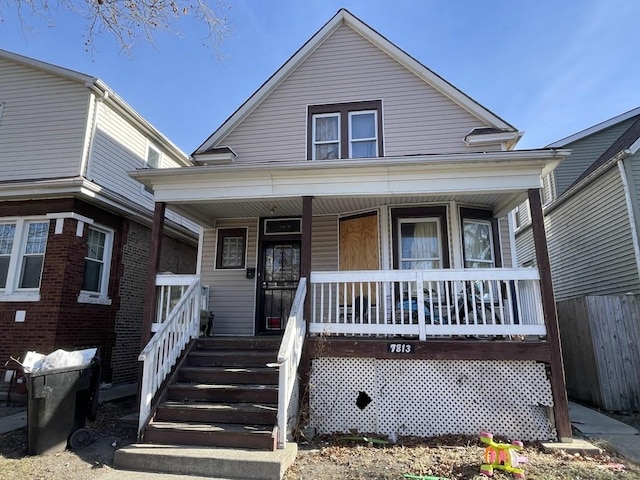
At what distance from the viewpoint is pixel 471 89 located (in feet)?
29.0

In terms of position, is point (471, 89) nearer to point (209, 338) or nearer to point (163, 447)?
point (209, 338)

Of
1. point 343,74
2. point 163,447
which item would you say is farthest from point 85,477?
point 343,74

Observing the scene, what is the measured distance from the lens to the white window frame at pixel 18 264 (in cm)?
791

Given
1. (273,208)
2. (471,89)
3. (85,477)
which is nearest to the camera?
(85,477)

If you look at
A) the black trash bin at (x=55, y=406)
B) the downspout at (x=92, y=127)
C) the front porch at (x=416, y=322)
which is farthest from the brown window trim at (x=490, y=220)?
the downspout at (x=92, y=127)

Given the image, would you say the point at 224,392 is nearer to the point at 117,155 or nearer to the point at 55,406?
the point at 55,406

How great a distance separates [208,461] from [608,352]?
23.6 ft

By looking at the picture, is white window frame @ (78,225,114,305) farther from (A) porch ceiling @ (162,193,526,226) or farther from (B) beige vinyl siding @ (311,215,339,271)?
(B) beige vinyl siding @ (311,215,339,271)

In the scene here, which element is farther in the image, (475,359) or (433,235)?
(433,235)

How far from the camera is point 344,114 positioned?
352 inches

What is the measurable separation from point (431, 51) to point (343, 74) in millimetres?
2350

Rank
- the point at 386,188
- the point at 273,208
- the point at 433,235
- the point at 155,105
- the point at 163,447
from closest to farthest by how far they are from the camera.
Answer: the point at 163,447
the point at 386,188
the point at 433,235
the point at 273,208
the point at 155,105

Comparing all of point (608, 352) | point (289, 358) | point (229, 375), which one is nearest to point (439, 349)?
point (289, 358)

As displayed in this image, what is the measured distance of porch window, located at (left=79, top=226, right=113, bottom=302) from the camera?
8.48 meters
